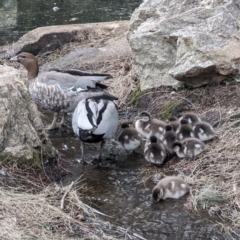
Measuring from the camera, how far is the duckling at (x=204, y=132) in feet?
22.5

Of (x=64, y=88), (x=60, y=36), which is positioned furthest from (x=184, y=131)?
(x=60, y=36)

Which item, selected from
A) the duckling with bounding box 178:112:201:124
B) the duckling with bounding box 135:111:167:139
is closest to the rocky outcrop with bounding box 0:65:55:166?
the duckling with bounding box 135:111:167:139

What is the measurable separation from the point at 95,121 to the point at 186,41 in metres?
2.03

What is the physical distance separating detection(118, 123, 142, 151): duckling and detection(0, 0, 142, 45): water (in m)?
6.64

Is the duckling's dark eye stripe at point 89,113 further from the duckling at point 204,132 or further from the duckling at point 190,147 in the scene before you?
the duckling at point 204,132

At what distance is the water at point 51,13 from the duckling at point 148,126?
6531 mm

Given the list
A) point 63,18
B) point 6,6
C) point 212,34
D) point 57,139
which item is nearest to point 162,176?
point 57,139

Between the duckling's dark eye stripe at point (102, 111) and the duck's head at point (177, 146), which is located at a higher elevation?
the duckling's dark eye stripe at point (102, 111)

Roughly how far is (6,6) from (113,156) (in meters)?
10.9

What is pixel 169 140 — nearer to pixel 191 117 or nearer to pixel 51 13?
pixel 191 117

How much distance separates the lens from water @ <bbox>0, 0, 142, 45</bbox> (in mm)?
14539

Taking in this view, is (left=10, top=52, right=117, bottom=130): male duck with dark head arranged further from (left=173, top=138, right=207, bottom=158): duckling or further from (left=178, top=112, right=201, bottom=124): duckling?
(left=173, top=138, right=207, bottom=158): duckling

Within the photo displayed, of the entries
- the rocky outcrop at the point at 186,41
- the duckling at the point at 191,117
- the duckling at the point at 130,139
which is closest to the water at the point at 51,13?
the rocky outcrop at the point at 186,41

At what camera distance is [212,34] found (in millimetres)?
8062
